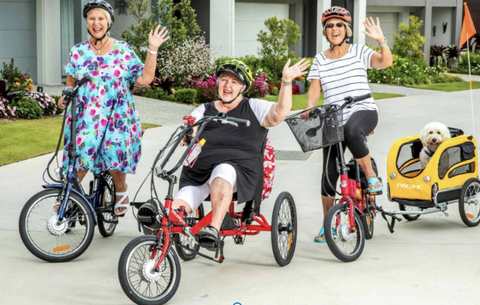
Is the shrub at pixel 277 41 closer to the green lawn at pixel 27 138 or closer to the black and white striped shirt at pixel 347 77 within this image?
the green lawn at pixel 27 138


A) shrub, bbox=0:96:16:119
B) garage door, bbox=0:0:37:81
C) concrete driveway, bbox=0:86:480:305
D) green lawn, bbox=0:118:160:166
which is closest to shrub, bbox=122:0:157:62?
garage door, bbox=0:0:37:81

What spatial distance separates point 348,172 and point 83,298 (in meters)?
2.34

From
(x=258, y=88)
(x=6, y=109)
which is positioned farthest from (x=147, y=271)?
(x=258, y=88)

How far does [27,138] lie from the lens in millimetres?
10875

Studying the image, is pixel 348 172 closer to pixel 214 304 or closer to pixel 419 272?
pixel 419 272

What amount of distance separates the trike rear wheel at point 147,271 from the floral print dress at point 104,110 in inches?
51.9

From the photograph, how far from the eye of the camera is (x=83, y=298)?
454 cm

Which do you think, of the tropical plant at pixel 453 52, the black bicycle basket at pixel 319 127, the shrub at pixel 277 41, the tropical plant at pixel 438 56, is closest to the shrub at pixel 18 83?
the shrub at pixel 277 41

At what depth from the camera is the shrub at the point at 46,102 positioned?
43.2ft

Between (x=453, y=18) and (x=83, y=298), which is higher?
(x=453, y=18)

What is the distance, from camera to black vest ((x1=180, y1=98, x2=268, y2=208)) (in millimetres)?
5004

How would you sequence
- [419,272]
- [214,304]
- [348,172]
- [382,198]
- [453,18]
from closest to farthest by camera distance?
[214,304], [419,272], [348,172], [382,198], [453,18]

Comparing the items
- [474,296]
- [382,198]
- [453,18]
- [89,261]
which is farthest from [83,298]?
[453,18]

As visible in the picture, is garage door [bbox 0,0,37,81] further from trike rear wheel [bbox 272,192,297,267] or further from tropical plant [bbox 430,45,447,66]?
tropical plant [bbox 430,45,447,66]
